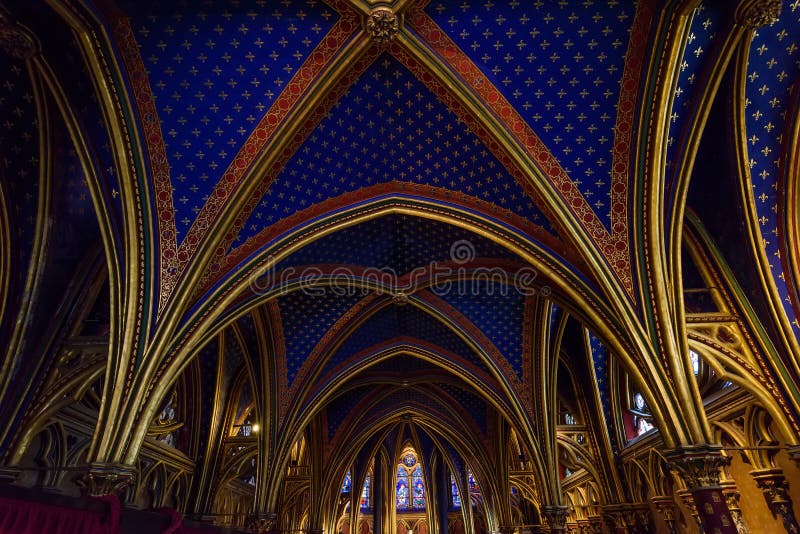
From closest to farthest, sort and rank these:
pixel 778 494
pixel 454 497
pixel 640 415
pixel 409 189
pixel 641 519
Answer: pixel 778 494, pixel 409 189, pixel 640 415, pixel 641 519, pixel 454 497

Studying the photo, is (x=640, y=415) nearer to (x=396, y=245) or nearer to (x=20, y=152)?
(x=396, y=245)

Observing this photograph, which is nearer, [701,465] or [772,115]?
[701,465]

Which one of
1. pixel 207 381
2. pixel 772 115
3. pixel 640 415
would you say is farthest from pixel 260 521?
pixel 772 115

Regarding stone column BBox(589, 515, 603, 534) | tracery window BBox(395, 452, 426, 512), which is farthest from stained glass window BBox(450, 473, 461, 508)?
stone column BBox(589, 515, 603, 534)

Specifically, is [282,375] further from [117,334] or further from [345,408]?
[345,408]

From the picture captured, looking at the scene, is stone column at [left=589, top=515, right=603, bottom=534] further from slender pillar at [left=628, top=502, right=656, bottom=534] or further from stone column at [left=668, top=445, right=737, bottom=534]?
stone column at [left=668, top=445, right=737, bottom=534]

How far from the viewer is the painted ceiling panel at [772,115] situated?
7.02 meters

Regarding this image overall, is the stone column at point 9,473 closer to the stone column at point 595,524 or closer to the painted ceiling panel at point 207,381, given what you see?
the painted ceiling panel at point 207,381

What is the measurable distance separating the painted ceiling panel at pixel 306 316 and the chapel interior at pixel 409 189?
2.12m

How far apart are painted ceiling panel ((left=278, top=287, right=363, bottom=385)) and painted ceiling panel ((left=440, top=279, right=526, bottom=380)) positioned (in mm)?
2904

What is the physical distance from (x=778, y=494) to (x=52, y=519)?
10427 millimetres

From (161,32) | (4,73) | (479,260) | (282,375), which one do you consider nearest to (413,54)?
(161,32)

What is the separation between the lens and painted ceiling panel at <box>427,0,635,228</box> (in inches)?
296

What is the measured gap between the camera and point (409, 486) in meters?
34.4
